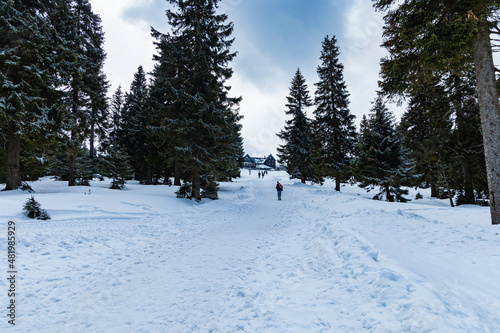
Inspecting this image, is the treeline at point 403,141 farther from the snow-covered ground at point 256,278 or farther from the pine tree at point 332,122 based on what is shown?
the snow-covered ground at point 256,278

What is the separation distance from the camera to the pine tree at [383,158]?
1741 centimetres

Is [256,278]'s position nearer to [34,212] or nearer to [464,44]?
[34,212]

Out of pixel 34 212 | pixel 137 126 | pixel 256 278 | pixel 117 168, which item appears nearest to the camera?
pixel 256 278

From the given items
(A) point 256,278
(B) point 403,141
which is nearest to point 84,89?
(A) point 256,278

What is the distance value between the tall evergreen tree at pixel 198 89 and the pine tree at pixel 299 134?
1689cm

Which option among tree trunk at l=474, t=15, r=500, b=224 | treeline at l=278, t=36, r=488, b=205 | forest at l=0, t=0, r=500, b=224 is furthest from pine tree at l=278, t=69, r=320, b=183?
tree trunk at l=474, t=15, r=500, b=224

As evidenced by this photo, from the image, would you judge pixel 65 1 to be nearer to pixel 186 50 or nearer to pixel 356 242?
pixel 186 50

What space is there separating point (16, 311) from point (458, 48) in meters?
11.8

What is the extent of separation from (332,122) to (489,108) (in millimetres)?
16628

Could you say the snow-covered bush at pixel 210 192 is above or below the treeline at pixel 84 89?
below

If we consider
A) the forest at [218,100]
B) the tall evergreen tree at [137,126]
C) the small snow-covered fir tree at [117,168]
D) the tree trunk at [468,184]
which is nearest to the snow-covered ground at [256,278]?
the forest at [218,100]

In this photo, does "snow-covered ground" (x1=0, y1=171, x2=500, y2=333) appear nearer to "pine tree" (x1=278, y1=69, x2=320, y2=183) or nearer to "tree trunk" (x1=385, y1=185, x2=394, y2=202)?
"tree trunk" (x1=385, y1=185, x2=394, y2=202)

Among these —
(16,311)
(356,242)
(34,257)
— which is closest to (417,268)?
(356,242)

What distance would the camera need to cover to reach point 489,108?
6.61m
